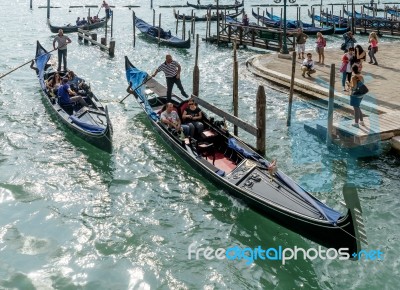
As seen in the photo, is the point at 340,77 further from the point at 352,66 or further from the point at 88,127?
the point at 88,127

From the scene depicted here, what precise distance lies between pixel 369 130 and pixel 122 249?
5332 millimetres

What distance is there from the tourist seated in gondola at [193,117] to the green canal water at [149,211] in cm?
68

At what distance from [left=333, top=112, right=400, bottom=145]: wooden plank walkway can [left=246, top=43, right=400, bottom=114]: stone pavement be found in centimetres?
82

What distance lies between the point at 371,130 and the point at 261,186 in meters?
3.34

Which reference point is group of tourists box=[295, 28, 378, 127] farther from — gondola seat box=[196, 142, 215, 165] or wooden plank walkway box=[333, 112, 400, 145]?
gondola seat box=[196, 142, 215, 165]

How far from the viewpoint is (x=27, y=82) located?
15.2 m

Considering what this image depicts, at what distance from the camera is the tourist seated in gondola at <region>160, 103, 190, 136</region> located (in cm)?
919

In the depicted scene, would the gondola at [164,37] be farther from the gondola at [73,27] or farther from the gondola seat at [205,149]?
the gondola seat at [205,149]

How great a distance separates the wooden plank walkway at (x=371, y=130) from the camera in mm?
8953

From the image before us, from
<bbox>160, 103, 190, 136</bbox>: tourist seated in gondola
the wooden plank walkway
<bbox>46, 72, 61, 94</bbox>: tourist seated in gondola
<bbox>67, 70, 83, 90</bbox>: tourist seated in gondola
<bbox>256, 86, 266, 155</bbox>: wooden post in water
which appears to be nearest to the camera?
<bbox>256, 86, 266, 155</bbox>: wooden post in water

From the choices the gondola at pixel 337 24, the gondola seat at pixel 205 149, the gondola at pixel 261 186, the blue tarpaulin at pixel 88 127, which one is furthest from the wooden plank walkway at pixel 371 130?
the gondola at pixel 337 24

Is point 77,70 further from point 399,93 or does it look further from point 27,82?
point 399,93

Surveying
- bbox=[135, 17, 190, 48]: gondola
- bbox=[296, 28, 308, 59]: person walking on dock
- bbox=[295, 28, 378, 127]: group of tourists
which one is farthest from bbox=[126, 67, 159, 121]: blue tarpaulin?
bbox=[135, 17, 190, 48]: gondola

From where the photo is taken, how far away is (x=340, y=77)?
13.2 m
